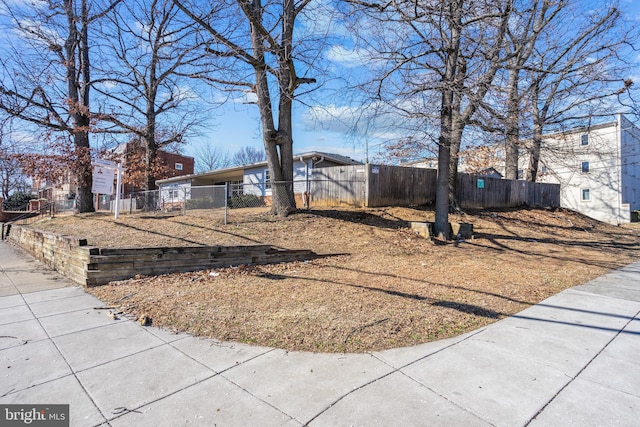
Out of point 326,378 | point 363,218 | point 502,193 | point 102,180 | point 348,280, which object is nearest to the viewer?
point 326,378

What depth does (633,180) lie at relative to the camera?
32750mm

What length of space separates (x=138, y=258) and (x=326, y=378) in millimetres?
4581

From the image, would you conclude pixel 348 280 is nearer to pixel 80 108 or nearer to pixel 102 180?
pixel 102 180

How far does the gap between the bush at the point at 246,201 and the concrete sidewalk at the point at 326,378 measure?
54.1 feet

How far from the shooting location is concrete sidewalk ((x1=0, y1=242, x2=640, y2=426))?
2215mm

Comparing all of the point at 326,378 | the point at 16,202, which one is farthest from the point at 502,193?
the point at 16,202

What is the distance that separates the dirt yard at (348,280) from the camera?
369cm

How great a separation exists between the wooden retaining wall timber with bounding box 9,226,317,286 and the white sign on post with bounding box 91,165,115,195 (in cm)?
417

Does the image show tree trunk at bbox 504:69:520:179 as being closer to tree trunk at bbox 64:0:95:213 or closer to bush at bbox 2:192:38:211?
tree trunk at bbox 64:0:95:213

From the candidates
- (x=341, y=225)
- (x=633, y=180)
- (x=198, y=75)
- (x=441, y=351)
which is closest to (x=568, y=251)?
(x=341, y=225)
